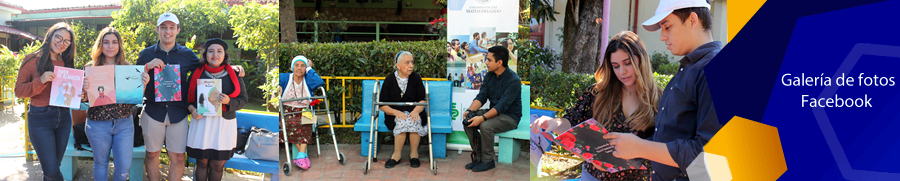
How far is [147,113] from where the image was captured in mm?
2785

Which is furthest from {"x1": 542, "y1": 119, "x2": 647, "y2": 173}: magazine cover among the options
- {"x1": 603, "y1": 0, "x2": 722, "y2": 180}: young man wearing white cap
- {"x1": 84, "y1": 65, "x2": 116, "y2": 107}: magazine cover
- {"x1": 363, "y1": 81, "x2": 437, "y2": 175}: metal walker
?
{"x1": 84, "y1": 65, "x2": 116, "y2": 107}: magazine cover

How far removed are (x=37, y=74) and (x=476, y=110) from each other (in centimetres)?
263

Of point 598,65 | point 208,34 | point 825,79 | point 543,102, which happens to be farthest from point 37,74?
point 825,79

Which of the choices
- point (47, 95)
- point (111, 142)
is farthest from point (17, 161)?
point (111, 142)

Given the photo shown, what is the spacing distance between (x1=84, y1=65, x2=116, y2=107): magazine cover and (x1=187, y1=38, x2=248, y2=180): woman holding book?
1.34ft

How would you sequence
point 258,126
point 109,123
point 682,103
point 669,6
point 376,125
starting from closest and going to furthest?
point 682,103, point 669,6, point 109,123, point 258,126, point 376,125

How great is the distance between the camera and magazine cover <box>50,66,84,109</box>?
2.67 m

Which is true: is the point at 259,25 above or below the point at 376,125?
above

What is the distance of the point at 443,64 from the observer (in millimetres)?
3260

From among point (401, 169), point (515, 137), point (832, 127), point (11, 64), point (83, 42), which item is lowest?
point (401, 169)

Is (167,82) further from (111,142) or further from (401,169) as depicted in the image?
(401,169)

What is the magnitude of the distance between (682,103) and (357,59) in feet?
7.24

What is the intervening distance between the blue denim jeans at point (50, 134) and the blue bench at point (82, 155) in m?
0.02

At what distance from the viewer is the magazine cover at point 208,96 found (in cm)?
275
